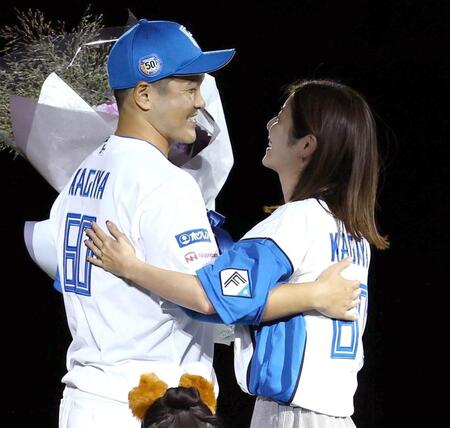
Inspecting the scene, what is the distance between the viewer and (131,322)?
2.19 m

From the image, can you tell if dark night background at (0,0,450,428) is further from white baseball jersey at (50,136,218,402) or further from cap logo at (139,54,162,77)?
white baseball jersey at (50,136,218,402)

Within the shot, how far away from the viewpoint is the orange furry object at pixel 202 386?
2.14 m

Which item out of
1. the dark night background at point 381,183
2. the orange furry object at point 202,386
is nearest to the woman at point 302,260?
the orange furry object at point 202,386

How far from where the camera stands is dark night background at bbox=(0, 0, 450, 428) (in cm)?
371

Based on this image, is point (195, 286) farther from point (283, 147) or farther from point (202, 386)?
point (283, 147)

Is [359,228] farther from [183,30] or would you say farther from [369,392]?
[369,392]

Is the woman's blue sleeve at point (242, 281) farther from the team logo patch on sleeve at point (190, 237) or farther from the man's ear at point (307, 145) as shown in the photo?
the man's ear at point (307, 145)

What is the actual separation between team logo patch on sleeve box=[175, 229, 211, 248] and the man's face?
0.26 m

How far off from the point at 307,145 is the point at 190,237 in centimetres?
38

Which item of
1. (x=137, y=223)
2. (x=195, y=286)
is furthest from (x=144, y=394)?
(x=137, y=223)

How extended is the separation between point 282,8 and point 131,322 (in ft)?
5.88

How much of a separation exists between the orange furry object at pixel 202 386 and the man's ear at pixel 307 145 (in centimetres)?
53

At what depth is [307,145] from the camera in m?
2.38

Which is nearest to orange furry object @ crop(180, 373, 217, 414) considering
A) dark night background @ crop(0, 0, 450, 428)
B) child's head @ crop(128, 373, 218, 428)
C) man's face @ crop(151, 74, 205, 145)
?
child's head @ crop(128, 373, 218, 428)
